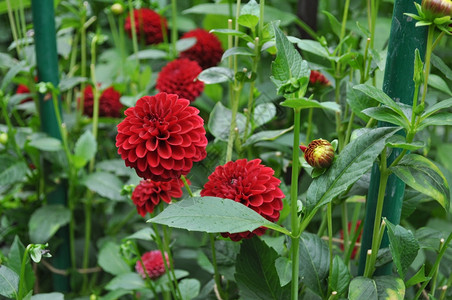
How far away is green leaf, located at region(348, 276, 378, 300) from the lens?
43 cm

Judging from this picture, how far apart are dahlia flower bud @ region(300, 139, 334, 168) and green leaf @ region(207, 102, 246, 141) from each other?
19cm

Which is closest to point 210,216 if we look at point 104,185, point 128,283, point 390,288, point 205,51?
point 390,288

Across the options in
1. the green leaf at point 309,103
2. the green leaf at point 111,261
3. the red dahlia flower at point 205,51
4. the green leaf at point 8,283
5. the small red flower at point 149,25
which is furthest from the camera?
the small red flower at point 149,25

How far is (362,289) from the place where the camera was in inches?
17.1

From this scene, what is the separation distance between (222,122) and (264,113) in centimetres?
6

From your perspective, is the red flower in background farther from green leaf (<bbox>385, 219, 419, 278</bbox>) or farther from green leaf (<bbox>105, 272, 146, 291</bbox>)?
green leaf (<bbox>385, 219, 419, 278</bbox>)

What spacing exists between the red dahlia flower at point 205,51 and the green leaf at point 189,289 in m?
0.37

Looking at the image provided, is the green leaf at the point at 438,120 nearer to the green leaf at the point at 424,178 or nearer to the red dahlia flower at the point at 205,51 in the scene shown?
the green leaf at the point at 424,178

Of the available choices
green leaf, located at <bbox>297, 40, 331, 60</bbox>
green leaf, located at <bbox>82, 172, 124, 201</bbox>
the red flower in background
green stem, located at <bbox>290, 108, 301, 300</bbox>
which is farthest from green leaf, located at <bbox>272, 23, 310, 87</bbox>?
the red flower in background

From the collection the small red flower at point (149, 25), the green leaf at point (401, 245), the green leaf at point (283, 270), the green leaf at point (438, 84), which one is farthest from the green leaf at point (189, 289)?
the small red flower at point (149, 25)

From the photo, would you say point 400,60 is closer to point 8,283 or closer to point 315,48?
point 315,48

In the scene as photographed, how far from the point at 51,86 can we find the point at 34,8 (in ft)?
0.42

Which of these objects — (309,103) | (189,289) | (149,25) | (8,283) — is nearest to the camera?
(309,103)

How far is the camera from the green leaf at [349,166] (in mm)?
385
